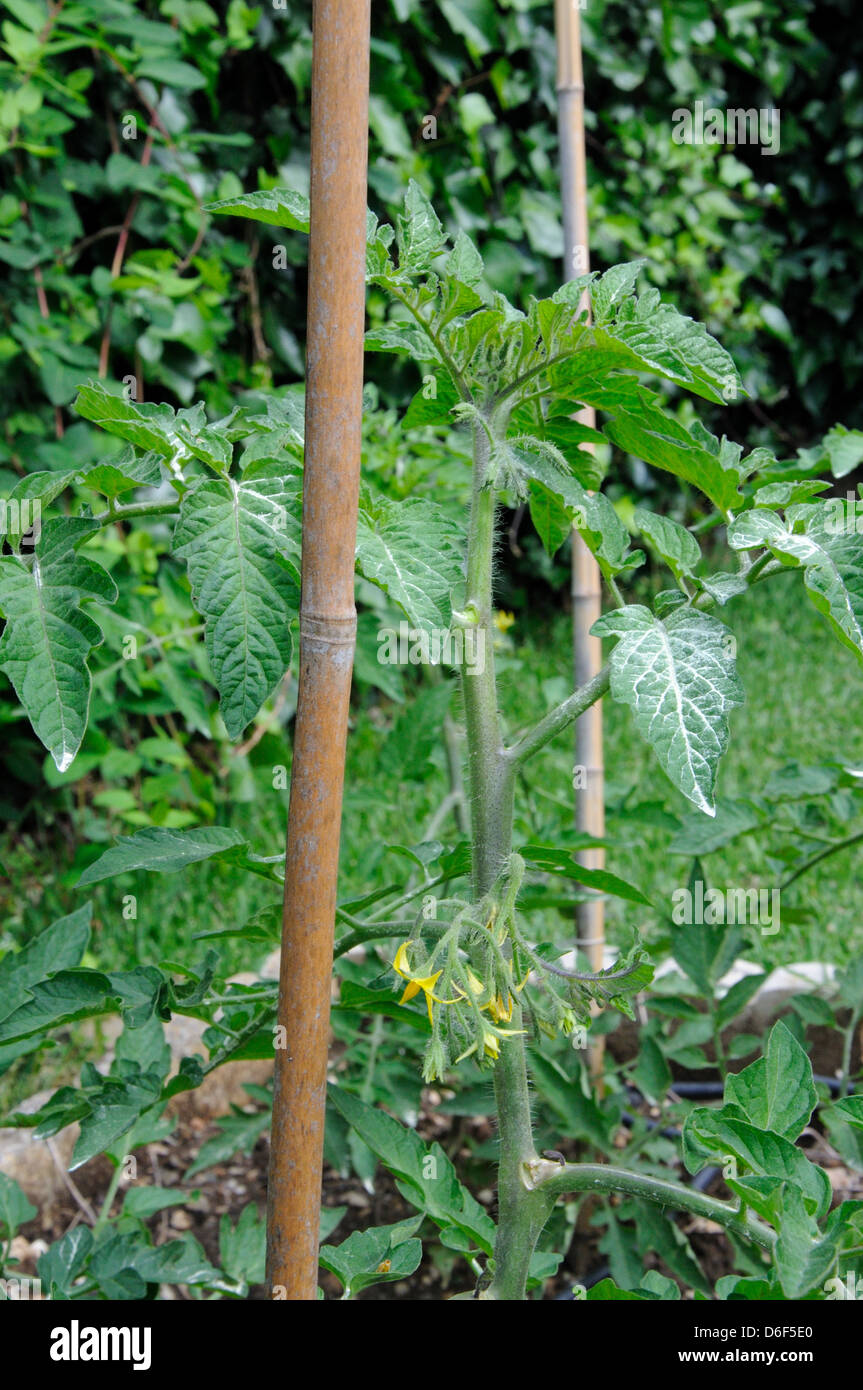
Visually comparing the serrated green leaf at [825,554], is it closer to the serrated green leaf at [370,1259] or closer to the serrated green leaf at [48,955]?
the serrated green leaf at [370,1259]

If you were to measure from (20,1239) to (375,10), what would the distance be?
2787mm

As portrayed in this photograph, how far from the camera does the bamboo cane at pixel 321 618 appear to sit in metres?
0.74

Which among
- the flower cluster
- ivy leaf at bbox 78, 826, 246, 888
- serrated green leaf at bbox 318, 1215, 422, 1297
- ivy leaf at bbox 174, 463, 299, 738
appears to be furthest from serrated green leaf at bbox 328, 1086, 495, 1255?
ivy leaf at bbox 174, 463, 299, 738

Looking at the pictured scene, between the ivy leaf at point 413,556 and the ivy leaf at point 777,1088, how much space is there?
0.41 m

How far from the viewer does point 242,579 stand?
794mm

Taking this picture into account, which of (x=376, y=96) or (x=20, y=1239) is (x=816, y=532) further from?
(x=376, y=96)

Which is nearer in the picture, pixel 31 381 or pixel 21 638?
pixel 21 638

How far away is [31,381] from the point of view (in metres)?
2.48

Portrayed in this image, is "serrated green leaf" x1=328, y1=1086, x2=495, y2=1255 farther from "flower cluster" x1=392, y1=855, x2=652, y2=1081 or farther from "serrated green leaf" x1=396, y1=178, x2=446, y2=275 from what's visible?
"serrated green leaf" x1=396, y1=178, x2=446, y2=275

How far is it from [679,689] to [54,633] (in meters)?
0.41

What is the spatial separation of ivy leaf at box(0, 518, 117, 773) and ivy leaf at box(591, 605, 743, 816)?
34 centimetres

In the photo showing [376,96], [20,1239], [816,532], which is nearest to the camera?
[816,532]

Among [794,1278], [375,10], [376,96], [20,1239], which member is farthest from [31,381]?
[794,1278]

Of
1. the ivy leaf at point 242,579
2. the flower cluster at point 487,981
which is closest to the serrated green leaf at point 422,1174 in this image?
the flower cluster at point 487,981
